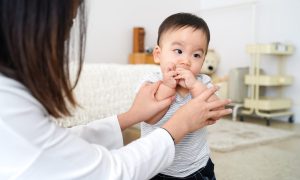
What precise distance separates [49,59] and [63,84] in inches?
2.1

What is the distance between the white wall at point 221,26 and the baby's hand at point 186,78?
8.20 feet

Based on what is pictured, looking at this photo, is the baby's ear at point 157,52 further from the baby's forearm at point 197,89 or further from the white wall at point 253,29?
the white wall at point 253,29

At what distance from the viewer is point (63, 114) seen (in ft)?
1.81

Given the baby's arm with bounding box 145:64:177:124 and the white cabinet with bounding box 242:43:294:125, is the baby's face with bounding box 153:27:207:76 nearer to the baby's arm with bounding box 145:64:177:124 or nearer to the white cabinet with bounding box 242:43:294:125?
the baby's arm with bounding box 145:64:177:124

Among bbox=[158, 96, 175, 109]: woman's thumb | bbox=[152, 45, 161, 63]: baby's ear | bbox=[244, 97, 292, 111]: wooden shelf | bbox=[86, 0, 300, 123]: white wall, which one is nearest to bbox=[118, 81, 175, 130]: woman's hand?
bbox=[158, 96, 175, 109]: woman's thumb

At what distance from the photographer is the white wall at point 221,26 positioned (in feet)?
9.95

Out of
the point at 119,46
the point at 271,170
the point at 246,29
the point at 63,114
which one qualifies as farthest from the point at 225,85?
the point at 63,114

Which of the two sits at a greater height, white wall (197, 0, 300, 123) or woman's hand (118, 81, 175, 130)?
white wall (197, 0, 300, 123)

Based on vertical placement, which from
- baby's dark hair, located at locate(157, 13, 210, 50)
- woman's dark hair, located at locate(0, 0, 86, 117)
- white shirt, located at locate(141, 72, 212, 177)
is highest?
baby's dark hair, located at locate(157, 13, 210, 50)

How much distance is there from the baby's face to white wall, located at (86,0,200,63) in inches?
97.4

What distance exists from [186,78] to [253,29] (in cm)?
271

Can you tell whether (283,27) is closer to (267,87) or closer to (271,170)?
(267,87)

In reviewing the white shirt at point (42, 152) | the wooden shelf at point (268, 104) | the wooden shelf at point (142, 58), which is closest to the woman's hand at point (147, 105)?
the white shirt at point (42, 152)

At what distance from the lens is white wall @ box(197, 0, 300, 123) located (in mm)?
2996
